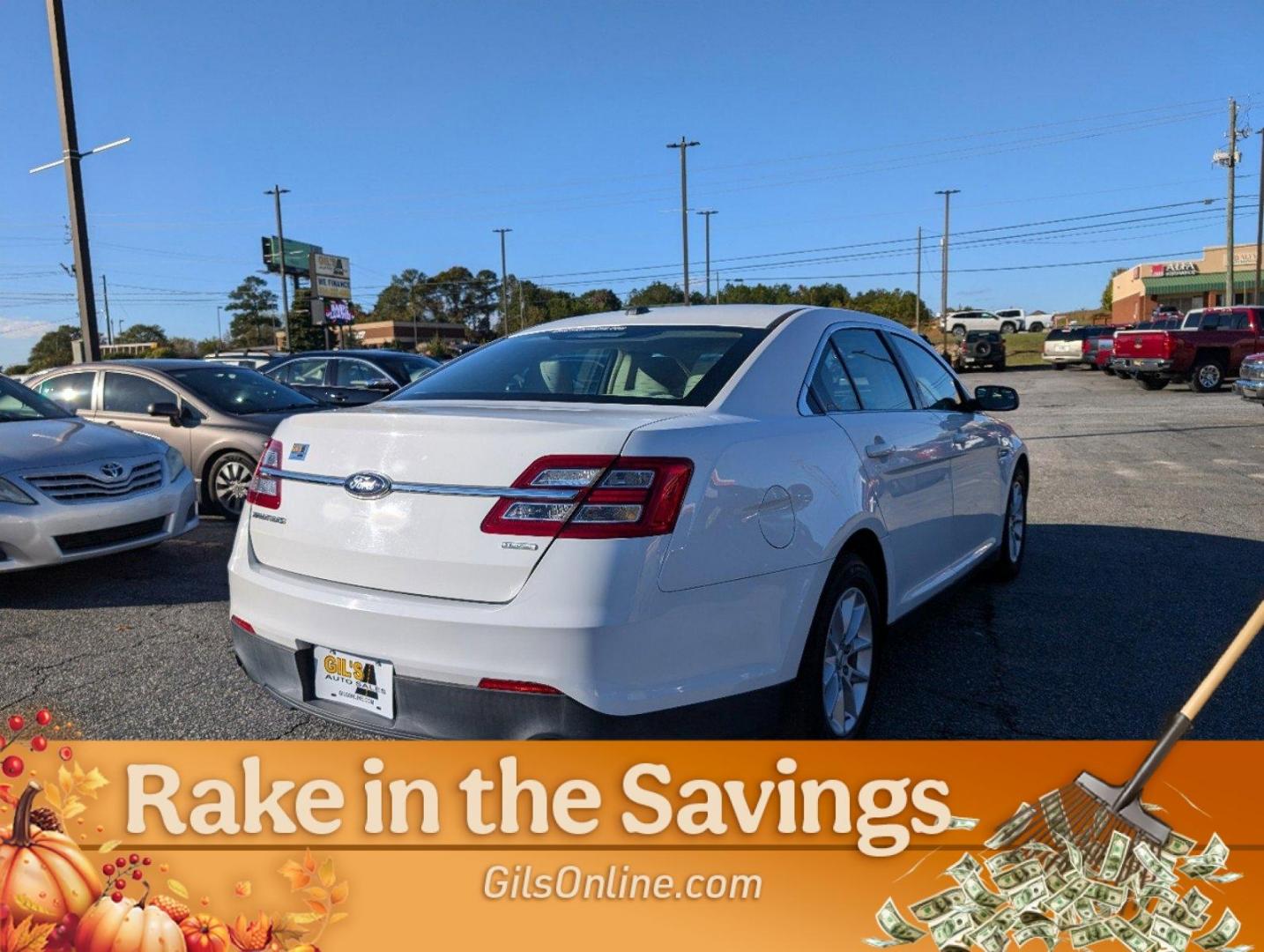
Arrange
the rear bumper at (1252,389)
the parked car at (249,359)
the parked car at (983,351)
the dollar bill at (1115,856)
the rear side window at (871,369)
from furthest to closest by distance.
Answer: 1. the parked car at (983,351)
2. the parked car at (249,359)
3. the rear bumper at (1252,389)
4. the rear side window at (871,369)
5. the dollar bill at (1115,856)

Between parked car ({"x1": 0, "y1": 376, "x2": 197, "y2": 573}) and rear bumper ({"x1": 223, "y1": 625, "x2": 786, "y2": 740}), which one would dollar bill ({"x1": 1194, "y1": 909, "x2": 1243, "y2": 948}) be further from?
parked car ({"x1": 0, "y1": 376, "x2": 197, "y2": 573})

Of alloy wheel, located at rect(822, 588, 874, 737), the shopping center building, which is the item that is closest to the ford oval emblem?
alloy wheel, located at rect(822, 588, 874, 737)

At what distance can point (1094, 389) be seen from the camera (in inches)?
968

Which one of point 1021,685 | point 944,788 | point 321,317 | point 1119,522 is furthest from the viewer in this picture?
point 321,317

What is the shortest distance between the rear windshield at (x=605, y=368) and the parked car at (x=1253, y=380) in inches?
512

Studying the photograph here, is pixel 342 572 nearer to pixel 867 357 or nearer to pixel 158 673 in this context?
pixel 158 673

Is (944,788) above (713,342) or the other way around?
the other way around

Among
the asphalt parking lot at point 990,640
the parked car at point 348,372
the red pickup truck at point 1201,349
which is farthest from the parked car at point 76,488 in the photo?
the red pickup truck at point 1201,349

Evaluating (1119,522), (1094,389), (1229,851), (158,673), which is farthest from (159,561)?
(1094,389)

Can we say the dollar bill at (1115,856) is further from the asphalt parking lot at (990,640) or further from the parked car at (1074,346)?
the parked car at (1074,346)

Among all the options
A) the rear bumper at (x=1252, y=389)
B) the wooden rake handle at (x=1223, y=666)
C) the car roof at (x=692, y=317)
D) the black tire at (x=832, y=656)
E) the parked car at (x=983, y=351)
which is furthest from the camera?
the parked car at (x=983, y=351)

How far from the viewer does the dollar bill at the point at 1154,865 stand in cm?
225

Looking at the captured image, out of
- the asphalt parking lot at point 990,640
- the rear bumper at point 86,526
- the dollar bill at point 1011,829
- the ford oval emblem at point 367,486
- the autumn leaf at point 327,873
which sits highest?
the ford oval emblem at point 367,486

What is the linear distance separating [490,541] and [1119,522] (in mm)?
6279
